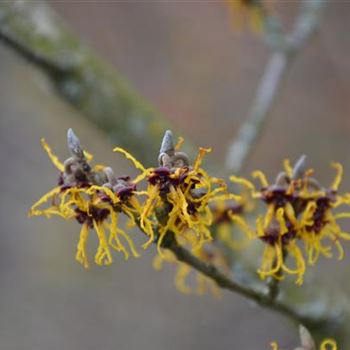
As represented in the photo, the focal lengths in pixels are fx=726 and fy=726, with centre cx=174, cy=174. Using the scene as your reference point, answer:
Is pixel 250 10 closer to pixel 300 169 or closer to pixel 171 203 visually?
pixel 300 169

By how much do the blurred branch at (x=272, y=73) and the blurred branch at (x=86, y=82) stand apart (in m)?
0.22

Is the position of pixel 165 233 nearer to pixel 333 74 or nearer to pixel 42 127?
pixel 333 74

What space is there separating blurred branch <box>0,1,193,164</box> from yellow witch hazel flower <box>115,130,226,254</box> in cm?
81

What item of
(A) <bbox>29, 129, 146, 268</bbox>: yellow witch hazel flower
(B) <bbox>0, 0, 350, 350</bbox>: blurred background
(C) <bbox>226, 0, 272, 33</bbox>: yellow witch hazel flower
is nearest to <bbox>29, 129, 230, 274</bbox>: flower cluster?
(A) <bbox>29, 129, 146, 268</bbox>: yellow witch hazel flower

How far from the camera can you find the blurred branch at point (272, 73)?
1980 mm

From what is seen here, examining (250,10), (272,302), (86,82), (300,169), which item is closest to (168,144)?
(300,169)

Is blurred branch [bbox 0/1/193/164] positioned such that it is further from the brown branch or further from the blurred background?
the blurred background

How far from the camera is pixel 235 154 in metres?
2.00

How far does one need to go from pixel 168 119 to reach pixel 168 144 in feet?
8.86

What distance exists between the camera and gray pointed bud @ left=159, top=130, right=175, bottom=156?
3.46ft

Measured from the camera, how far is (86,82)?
6.34ft

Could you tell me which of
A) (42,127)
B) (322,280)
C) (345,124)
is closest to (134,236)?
(42,127)

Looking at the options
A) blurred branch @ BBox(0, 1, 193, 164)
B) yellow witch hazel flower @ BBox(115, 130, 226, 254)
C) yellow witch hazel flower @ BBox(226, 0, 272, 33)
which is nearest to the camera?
yellow witch hazel flower @ BBox(115, 130, 226, 254)

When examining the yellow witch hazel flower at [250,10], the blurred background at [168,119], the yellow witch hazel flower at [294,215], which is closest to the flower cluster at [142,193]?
the yellow witch hazel flower at [294,215]
